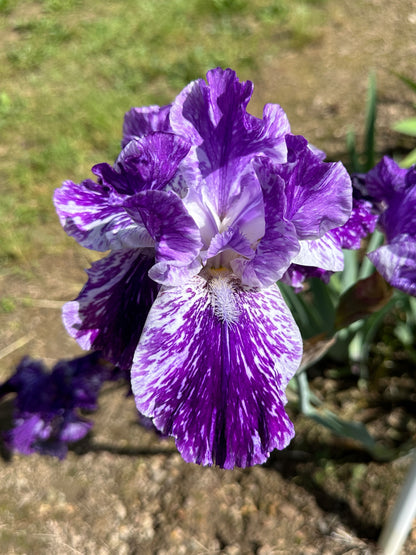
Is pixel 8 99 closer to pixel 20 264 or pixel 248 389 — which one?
pixel 20 264

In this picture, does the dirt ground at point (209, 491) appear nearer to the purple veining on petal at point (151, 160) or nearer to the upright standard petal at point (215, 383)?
the upright standard petal at point (215, 383)

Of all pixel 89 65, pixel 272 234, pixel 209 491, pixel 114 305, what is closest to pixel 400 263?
pixel 272 234

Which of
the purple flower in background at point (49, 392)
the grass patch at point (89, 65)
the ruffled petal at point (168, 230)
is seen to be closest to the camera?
the ruffled petal at point (168, 230)

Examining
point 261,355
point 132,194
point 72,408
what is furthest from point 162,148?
point 72,408

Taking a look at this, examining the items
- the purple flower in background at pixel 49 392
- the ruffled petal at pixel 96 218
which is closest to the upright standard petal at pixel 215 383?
the ruffled petal at pixel 96 218

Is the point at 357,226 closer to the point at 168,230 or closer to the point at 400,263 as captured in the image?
the point at 400,263

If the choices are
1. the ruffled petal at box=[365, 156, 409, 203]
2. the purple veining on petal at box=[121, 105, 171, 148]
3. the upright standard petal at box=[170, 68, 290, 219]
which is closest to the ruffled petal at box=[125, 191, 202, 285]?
the upright standard petal at box=[170, 68, 290, 219]

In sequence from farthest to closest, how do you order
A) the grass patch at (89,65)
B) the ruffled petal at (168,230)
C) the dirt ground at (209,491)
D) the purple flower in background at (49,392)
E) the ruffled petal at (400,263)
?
the grass patch at (89,65) → the dirt ground at (209,491) → the purple flower in background at (49,392) → the ruffled petal at (400,263) → the ruffled petal at (168,230)
